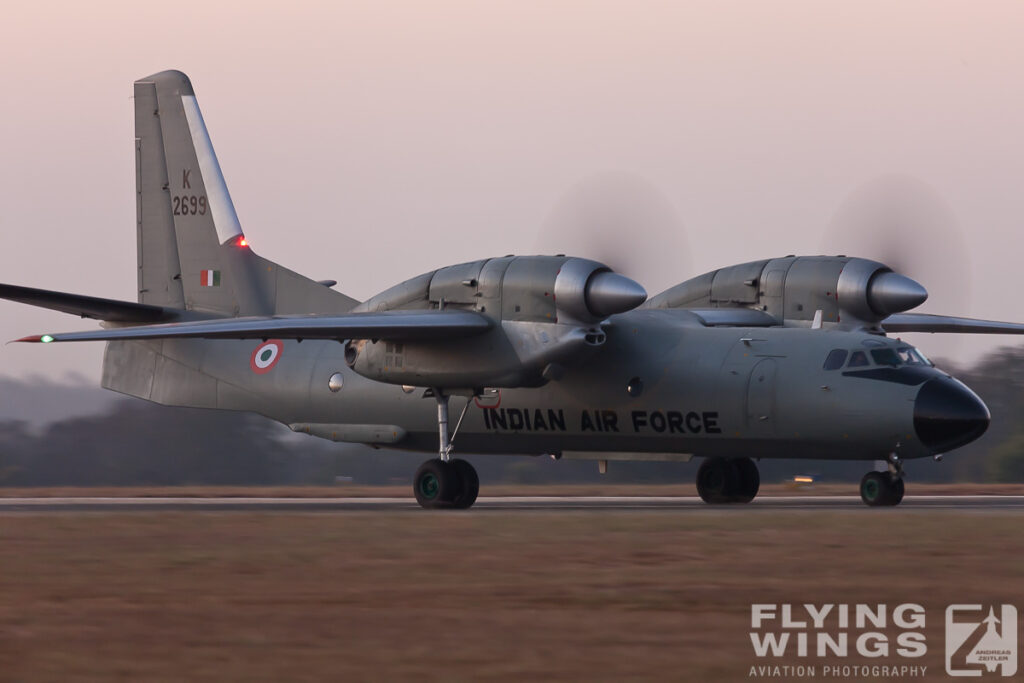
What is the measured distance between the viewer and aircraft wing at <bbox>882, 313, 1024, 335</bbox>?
2772cm

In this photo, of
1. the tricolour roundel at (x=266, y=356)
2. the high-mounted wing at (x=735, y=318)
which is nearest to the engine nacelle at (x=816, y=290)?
the high-mounted wing at (x=735, y=318)

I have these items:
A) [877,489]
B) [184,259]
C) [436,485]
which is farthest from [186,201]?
[877,489]

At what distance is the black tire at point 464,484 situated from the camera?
928 inches

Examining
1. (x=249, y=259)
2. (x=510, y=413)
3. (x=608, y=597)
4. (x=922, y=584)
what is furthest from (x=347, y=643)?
(x=249, y=259)

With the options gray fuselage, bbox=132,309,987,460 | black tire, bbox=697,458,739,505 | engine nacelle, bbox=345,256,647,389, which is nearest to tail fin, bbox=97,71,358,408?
gray fuselage, bbox=132,309,987,460

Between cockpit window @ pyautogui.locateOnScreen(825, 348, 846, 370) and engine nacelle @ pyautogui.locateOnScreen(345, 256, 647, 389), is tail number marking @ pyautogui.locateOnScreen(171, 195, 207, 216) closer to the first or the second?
engine nacelle @ pyautogui.locateOnScreen(345, 256, 647, 389)

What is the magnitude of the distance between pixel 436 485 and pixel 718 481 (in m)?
5.14

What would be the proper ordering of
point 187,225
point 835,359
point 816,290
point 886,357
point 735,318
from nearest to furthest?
1. point 886,357
2. point 835,359
3. point 816,290
4. point 735,318
5. point 187,225

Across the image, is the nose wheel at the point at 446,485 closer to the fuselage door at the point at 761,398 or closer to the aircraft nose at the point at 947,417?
the fuselage door at the point at 761,398

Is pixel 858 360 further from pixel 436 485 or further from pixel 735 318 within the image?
pixel 436 485

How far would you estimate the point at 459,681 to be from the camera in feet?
27.6

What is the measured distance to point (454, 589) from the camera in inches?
479

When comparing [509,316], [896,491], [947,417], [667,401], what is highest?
[509,316]

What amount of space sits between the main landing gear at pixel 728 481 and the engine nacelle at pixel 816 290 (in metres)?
2.66
